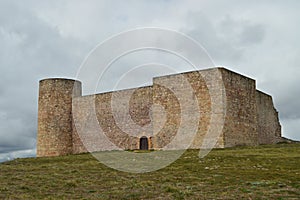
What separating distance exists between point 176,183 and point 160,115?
15.2 meters

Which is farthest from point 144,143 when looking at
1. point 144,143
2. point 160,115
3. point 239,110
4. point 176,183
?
point 176,183

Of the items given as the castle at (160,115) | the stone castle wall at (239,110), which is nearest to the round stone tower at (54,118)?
the castle at (160,115)

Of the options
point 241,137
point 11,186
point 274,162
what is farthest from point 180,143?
point 11,186

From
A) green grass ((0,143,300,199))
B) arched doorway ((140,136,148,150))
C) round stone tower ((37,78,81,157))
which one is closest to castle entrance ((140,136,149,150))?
arched doorway ((140,136,148,150))

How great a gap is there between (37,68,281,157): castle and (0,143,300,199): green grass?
8.63 meters

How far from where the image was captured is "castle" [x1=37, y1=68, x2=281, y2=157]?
24.3 meters

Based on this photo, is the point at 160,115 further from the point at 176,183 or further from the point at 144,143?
the point at 176,183

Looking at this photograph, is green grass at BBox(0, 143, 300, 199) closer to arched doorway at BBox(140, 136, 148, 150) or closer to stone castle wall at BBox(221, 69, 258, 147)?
stone castle wall at BBox(221, 69, 258, 147)

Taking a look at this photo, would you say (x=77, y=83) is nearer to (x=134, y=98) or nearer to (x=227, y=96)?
(x=134, y=98)

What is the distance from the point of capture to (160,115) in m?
26.2

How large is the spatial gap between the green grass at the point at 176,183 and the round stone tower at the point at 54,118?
17606 mm

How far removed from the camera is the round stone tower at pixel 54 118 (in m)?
31.6

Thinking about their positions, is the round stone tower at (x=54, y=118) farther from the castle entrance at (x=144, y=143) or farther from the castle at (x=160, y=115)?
the castle entrance at (x=144, y=143)

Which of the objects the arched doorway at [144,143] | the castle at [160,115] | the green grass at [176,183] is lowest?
the green grass at [176,183]
